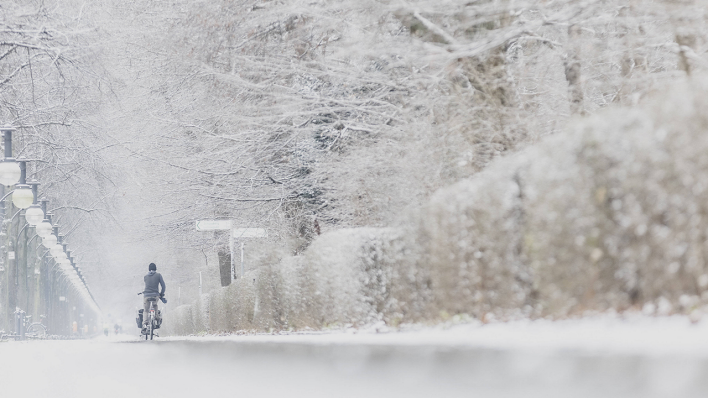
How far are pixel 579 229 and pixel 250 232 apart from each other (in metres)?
20.4

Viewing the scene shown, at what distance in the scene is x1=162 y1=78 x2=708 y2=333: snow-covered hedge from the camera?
5.98 m

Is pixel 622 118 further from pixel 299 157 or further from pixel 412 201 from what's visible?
pixel 299 157

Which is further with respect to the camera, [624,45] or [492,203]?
[624,45]

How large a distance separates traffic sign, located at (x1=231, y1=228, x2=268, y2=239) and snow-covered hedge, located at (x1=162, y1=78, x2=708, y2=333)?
1493 cm

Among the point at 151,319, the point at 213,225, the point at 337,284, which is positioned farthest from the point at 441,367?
the point at 213,225

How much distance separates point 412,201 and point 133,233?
102ft

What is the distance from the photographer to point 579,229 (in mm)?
7035

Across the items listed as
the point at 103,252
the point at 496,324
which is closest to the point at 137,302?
the point at 103,252

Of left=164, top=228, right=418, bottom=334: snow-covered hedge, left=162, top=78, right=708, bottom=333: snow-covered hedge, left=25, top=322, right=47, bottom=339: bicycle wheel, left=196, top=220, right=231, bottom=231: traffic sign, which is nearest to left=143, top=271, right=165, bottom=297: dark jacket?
left=196, top=220, right=231, bottom=231: traffic sign

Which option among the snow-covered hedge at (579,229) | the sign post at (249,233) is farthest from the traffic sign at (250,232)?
the snow-covered hedge at (579,229)

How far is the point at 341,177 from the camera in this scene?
19188mm

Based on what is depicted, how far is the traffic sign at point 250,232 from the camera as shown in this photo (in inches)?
1049

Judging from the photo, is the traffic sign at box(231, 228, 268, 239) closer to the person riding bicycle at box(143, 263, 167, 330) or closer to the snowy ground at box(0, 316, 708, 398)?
the person riding bicycle at box(143, 263, 167, 330)

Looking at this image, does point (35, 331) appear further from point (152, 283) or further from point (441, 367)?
point (441, 367)
